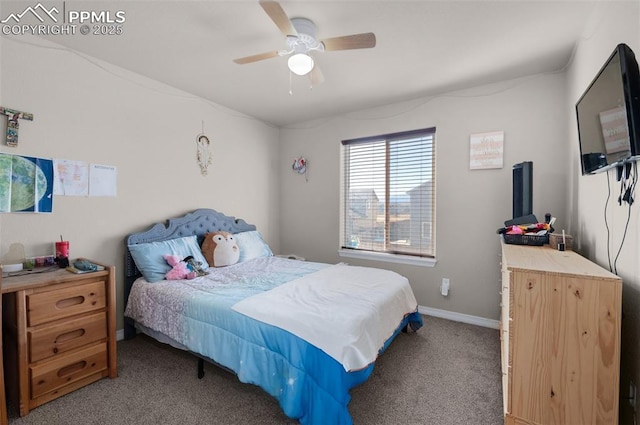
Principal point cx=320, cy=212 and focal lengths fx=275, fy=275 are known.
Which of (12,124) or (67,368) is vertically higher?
(12,124)

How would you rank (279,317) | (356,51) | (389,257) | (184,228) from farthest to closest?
(389,257)
(184,228)
(356,51)
(279,317)

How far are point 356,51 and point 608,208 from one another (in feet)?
6.49

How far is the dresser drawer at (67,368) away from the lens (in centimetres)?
170

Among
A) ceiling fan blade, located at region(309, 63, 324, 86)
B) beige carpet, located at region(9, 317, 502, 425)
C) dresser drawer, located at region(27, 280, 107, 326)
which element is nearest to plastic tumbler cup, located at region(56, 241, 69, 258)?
dresser drawer, located at region(27, 280, 107, 326)

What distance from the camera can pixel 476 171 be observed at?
2.92 meters

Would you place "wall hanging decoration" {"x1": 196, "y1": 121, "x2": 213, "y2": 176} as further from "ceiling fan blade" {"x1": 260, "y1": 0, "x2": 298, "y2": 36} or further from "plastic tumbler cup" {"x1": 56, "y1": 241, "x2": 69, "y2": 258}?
"ceiling fan blade" {"x1": 260, "y1": 0, "x2": 298, "y2": 36}

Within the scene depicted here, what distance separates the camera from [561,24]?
74.8 inches

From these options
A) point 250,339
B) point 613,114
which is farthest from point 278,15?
point 250,339

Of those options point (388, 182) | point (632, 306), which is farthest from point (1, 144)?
point (632, 306)

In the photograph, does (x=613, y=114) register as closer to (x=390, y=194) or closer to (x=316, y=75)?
(x=316, y=75)

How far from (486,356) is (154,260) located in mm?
3023

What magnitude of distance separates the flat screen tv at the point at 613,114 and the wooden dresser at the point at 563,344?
22.0 inches

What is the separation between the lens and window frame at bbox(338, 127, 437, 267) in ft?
10.5

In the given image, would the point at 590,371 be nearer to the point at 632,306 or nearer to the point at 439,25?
the point at 632,306
